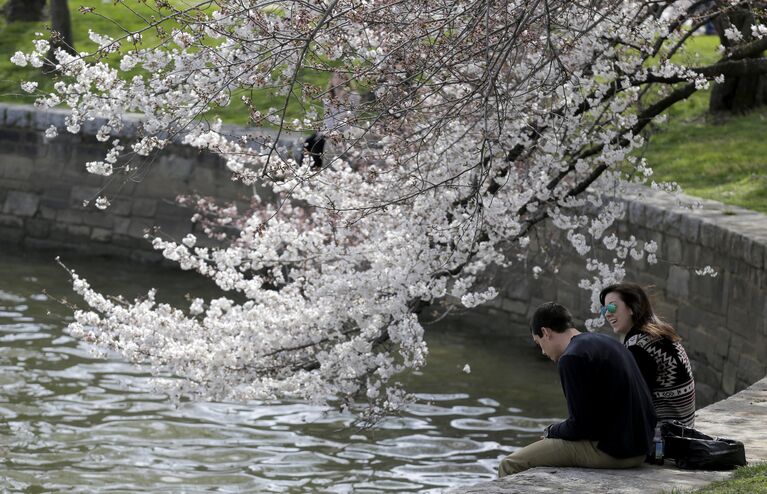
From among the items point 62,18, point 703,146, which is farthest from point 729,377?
point 62,18

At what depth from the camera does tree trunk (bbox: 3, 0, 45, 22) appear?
24.7 m

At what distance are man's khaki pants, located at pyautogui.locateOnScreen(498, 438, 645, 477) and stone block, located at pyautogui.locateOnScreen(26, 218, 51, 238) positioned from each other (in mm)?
13792

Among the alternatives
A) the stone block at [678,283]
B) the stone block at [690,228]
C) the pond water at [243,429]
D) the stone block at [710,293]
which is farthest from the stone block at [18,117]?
the stone block at [710,293]

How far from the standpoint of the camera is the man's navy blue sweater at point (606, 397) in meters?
5.79

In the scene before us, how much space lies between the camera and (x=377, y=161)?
33.9 ft

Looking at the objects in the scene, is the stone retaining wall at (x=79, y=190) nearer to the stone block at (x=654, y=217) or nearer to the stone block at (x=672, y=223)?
the stone block at (x=654, y=217)

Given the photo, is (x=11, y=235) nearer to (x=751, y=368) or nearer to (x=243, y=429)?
(x=243, y=429)

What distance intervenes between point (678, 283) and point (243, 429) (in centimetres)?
415

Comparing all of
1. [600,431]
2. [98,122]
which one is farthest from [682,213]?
[98,122]

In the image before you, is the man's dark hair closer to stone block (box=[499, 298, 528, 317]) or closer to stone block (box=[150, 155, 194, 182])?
stone block (box=[499, 298, 528, 317])

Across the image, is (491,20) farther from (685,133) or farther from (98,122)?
(98,122)

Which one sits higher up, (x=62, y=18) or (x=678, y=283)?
(x=62, y=18)

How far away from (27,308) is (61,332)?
118 centimetres

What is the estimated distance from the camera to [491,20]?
713cm
